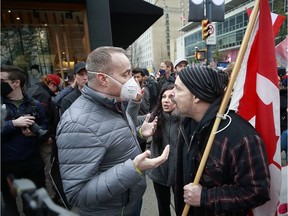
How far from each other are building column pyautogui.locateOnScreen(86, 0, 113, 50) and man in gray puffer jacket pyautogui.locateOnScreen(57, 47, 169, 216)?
510 cm

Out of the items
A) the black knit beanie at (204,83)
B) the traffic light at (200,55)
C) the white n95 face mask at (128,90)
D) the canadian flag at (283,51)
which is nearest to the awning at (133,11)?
the traffic light at (200,55)

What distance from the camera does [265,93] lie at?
1714mm

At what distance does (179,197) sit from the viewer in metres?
2.05

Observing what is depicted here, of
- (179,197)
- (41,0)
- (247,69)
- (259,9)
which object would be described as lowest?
(179,197)

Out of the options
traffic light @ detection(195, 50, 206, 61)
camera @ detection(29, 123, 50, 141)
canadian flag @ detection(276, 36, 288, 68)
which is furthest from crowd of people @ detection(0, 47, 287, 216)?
traffic light @ detection(195, 50, 206, 61)

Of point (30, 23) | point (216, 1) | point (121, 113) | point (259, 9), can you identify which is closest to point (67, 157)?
point (121, 113)

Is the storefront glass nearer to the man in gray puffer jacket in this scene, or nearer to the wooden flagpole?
the man in gray puffer jacket

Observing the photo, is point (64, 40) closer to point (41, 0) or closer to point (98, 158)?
point (41, 0)

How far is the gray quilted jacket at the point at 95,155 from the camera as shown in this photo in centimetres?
148

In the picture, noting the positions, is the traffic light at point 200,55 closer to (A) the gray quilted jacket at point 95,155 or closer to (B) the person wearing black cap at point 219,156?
(B) the person wearing black cap at point 219,156

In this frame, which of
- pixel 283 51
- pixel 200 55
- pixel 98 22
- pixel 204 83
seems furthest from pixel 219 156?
pixel 200 55

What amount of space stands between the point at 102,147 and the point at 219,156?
0.77 m

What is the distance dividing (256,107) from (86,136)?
1.25 meters

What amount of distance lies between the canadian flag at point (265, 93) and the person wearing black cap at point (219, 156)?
0.19 m
